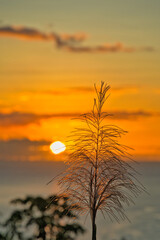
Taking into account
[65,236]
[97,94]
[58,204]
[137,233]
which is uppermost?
[97,94]

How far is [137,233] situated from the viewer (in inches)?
6245

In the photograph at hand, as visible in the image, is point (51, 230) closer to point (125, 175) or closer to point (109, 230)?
point (125, 175)

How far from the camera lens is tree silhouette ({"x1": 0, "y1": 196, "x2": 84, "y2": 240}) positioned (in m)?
22.3

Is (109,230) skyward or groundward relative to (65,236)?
groundward

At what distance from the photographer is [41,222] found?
2245 centimetres

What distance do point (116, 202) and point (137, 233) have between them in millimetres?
148309

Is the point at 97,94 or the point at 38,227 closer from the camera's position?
the point at 97,94

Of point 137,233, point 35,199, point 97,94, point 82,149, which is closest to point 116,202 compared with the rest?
point 82,149

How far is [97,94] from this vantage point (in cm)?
1555

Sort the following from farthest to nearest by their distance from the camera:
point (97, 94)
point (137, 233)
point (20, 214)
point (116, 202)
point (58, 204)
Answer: point (137, 233) → point (20, 214) → point (58, 204) → point (97, 94) → point (116, 202)

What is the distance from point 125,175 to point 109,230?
155536mm

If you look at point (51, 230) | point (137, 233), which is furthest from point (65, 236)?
point (137, 233)

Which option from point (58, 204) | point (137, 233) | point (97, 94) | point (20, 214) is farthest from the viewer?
point (137, 233)

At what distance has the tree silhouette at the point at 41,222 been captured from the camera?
22297mm
